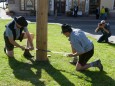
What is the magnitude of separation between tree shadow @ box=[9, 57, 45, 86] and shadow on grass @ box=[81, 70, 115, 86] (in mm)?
1188

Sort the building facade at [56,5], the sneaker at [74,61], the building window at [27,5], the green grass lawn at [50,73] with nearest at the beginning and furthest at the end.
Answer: the green grass lawn at [50,73] → the sneaker at [74,61] → the building facade at [56,5] → the building window at [27,5]

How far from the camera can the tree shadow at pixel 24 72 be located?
682 centimetres

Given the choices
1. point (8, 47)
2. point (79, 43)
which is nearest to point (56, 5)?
point (8, 47)

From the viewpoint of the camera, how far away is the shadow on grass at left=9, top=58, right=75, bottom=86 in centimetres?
676

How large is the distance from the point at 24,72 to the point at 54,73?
742mm

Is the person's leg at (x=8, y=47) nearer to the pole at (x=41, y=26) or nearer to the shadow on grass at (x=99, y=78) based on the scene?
the pole at (x=41, y=26)

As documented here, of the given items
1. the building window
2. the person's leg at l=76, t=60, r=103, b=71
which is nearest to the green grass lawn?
the person's leg at l=76, t=60, r=103, b=71

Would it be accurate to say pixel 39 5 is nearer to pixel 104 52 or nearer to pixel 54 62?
pixel 54 62

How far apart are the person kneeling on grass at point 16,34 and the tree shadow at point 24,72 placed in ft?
Result: 1.33

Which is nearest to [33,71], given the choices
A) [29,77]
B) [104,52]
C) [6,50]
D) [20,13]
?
[29,77]

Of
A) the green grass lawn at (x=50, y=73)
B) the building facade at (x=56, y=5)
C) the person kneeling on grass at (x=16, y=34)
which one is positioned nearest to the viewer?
the green grass lawn at (x=50, y=73)

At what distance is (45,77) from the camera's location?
7.03 m

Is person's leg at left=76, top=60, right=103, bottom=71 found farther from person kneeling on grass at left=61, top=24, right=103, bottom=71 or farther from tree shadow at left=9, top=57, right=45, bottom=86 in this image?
tree shadow at left=9, top=57, right=45, bottom=86

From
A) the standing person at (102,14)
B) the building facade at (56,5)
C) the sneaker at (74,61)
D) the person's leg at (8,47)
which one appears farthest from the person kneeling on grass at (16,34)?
the building facade at (56,5)
